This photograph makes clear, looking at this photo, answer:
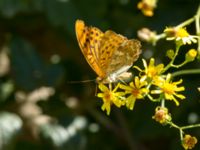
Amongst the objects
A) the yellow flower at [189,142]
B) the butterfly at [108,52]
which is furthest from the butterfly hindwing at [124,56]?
the yellow flower at [189,142]

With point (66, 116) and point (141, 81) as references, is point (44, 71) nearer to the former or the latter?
point (66, 116)

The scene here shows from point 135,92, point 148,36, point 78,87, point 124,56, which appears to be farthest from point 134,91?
point 78,87

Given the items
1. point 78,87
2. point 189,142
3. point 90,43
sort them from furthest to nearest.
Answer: point 78,87
point 90,43
point 189,142

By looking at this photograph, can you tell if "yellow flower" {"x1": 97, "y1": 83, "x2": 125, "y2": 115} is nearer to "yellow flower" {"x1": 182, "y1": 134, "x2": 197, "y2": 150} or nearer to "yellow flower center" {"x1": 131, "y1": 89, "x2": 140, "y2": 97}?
"yellow flower center" {"x1": 131, "y1": 89, "x2": 140, "y2": 97}

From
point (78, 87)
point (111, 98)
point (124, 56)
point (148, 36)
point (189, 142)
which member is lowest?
point (189, 142)

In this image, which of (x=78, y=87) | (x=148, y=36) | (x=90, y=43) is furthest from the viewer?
(x=78, y=87)

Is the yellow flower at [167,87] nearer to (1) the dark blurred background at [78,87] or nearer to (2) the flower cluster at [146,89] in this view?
(2) the flower cluster at [146,89]

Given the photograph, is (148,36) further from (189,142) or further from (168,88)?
(189,142)
